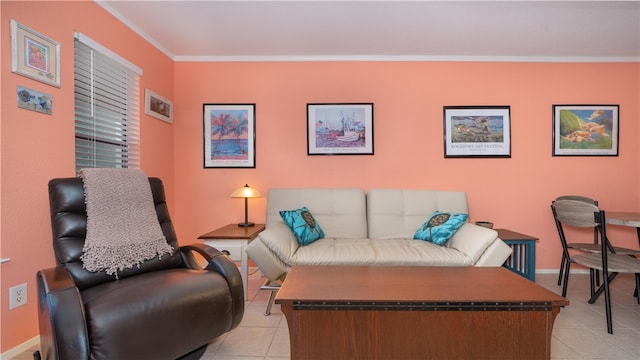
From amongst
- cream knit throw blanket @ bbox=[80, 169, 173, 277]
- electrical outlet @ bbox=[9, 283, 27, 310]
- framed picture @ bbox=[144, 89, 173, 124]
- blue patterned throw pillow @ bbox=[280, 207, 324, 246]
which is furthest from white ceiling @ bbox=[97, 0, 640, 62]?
electrical outlet @ bbox=[9, 283, 27, 310]

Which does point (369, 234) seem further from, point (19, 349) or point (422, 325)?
point (19, 349)

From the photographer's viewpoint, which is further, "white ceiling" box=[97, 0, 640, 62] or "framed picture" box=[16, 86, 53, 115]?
"white ceiling" box=[97, 0, 640, 62]

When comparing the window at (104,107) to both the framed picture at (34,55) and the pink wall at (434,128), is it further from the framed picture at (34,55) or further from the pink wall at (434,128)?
the pink wall at (434,128)

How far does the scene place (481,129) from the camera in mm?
3152

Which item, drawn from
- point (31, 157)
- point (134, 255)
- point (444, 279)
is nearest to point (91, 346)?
point (134, 255)

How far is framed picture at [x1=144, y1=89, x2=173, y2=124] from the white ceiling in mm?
519

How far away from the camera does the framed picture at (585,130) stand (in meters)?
3.15

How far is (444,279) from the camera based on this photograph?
1651 millimetres

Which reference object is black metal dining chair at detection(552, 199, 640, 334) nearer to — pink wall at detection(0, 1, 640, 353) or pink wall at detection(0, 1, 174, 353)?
pink wall at detection(0, 1, 640, 353)

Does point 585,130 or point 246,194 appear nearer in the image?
point 246,194

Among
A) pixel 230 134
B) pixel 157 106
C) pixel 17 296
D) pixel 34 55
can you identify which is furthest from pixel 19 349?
pixel 230 134

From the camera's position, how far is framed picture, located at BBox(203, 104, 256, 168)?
3.20 meters

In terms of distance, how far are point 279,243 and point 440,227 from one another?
4.65 ft

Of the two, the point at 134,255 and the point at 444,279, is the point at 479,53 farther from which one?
the point at 134,255
